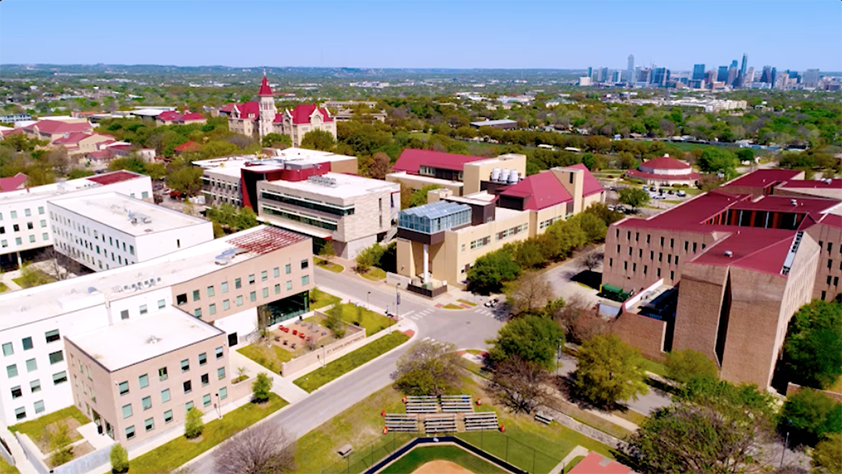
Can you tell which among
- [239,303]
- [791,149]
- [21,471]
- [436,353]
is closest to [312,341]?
[239,303]

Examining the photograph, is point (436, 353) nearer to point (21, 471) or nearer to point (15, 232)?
point (21, 471)

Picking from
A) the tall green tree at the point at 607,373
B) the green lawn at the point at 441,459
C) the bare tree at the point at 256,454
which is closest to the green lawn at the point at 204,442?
the bare tree at the point at 256,454

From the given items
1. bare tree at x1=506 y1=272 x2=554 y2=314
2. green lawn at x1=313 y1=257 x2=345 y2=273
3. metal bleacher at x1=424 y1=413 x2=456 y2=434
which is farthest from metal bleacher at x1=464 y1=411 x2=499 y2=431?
green lawn at x1=313 y1=257 x2=345 y2=273

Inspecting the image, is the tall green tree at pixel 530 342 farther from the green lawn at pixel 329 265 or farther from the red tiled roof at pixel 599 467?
the green lawn at pixel 329 265

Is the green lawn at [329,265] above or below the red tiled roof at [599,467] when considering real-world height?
below

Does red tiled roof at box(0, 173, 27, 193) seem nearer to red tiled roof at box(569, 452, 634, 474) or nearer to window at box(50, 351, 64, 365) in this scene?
window at box(50, 351, 64, 365)

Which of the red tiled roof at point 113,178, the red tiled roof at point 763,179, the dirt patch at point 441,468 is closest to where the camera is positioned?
the dirt patch at point 441,468

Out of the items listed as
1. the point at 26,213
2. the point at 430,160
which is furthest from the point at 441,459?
the point at 430,160
